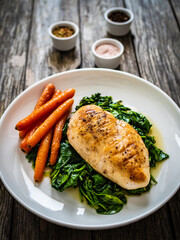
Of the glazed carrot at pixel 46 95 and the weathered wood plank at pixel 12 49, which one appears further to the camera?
the weathered wood plank at pixel 12 49

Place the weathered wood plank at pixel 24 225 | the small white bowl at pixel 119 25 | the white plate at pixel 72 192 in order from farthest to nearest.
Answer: the small white bowl at pixel 119 25 < the weathered wood plank at pixel 24 225 < the white plate at pixel 72 192

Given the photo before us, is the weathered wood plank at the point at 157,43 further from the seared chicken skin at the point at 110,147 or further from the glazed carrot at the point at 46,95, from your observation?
the glazed carrot at the point at 46,95

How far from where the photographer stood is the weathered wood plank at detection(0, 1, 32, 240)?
466 centimetres

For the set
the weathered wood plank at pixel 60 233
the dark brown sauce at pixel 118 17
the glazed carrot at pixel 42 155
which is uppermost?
the dark brown sauce at pixel 118 17

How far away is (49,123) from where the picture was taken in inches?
143

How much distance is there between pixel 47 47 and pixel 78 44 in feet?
2.26

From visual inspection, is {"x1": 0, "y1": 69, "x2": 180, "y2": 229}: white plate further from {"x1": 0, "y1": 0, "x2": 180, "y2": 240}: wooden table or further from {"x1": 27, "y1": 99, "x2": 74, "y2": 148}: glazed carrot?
{"x1": 0, "y1": 0, "x2": 180, "y2": 240}: wooden table

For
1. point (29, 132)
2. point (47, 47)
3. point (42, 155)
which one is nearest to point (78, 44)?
point (47, 47)

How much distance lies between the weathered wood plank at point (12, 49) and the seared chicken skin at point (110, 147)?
132 cm

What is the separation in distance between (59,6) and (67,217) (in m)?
5.29

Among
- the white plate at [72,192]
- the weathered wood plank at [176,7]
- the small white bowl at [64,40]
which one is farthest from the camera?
the weathered wood plank at [176,7]

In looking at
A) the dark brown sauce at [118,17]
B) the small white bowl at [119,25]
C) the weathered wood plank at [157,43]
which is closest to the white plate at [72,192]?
the weathered wood plank at [157,43]

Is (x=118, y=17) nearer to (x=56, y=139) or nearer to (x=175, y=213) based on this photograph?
(x=56, y=139)

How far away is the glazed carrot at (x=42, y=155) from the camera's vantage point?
320 cm
